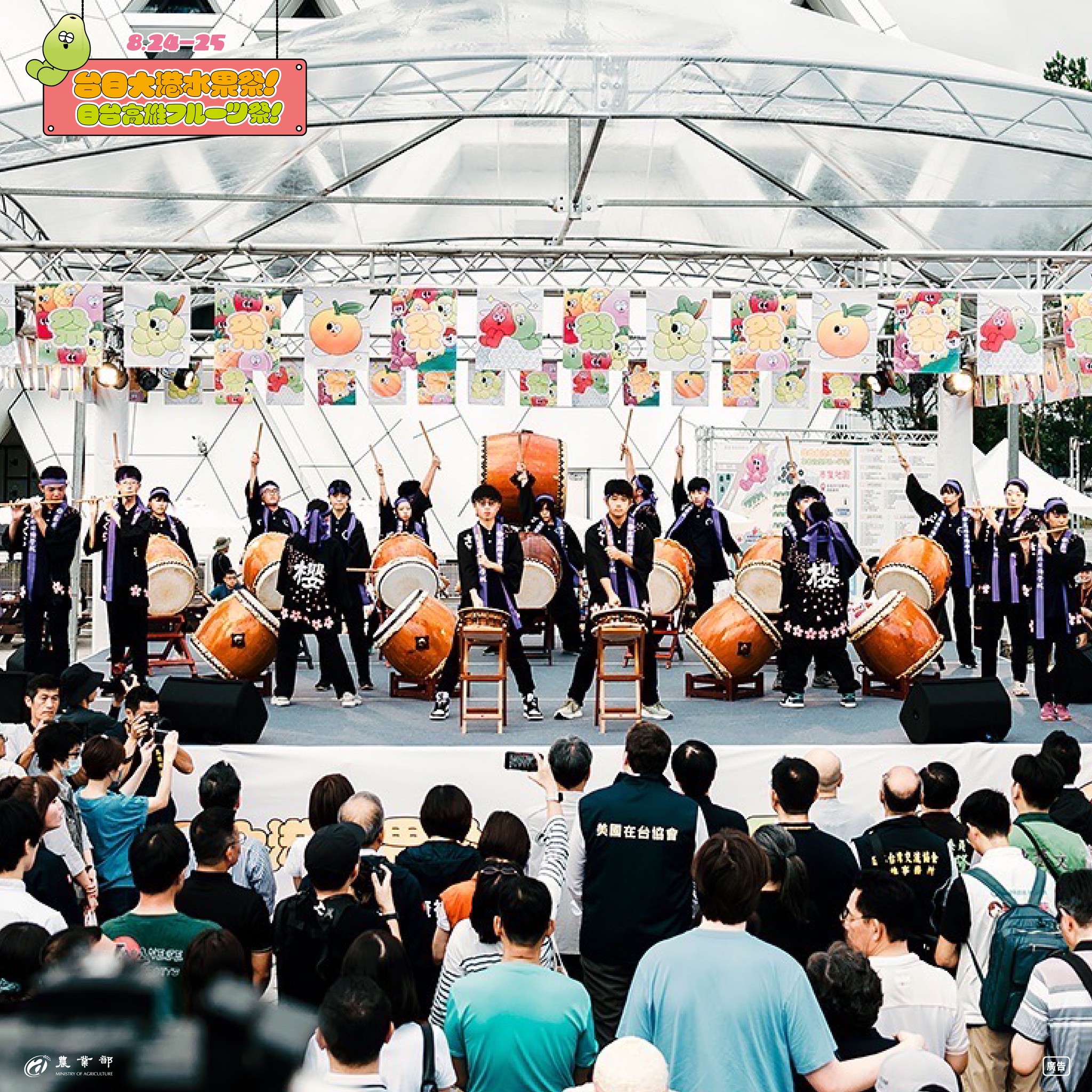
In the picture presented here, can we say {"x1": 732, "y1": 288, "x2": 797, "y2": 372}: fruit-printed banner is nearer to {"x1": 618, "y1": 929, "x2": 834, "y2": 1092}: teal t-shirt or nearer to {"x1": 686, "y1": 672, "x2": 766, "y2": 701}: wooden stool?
{"x1": 686, "y1": 672, "x2": 766, "y2": 701}: wooden stool

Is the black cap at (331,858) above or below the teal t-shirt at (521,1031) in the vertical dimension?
above

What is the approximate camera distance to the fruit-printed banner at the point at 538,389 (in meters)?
11.1

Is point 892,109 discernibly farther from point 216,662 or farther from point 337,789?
point 337,789

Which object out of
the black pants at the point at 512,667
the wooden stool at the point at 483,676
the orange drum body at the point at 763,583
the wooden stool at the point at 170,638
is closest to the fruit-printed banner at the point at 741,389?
the orange drum body at the point at 763,583

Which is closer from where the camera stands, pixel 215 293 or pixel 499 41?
pixel 499 41

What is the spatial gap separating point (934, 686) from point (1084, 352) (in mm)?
4053

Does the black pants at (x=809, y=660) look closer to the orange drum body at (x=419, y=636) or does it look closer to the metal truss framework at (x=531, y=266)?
the orange drum body at (x=419, y=636)

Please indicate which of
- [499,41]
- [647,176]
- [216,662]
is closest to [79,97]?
[499,41]

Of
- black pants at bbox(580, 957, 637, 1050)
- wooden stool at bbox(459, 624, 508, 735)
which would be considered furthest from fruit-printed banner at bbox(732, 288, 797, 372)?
black pants at bbox(580, 957, 637, 1050)

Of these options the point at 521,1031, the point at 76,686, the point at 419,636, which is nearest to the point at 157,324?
the point at 419,636

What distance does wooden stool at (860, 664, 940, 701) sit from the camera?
8.97 m

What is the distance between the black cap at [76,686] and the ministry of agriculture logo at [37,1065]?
4.48 meters

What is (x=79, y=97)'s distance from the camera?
30.3ft

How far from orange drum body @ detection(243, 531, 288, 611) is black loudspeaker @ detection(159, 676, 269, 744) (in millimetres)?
2758
